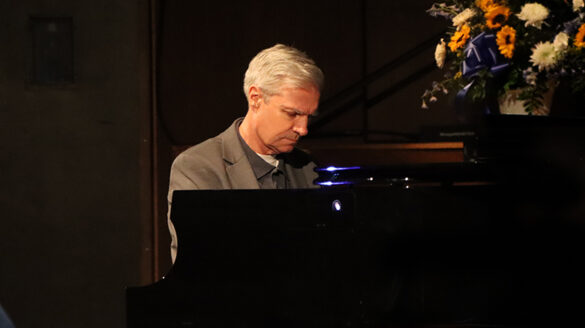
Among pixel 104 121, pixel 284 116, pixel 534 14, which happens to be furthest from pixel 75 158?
pixel 534 14

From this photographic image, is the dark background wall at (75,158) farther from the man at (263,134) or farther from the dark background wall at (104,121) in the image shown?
the man at (263,134)

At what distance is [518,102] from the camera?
2.10 meters

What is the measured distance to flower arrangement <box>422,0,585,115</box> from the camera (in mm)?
1930

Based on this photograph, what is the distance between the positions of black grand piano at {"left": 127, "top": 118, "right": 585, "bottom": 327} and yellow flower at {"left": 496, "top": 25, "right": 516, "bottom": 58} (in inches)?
9.3

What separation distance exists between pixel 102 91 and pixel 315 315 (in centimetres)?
229

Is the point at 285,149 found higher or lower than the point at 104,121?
lower

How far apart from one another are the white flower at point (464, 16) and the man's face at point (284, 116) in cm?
43

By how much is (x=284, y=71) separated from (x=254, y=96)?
0.14 meters

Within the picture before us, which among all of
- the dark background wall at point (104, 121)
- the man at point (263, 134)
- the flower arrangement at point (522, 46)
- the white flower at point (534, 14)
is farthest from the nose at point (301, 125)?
the dark background wall at point (104, 121)

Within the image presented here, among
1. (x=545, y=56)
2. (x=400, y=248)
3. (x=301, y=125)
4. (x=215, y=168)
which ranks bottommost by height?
(x=400, y=248)

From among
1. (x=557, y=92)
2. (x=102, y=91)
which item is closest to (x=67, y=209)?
(x=102, y=91)

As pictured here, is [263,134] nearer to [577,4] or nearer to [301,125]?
[301,125]

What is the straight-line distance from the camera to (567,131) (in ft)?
5.92

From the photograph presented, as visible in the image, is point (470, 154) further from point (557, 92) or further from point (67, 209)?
point (67, 209)
